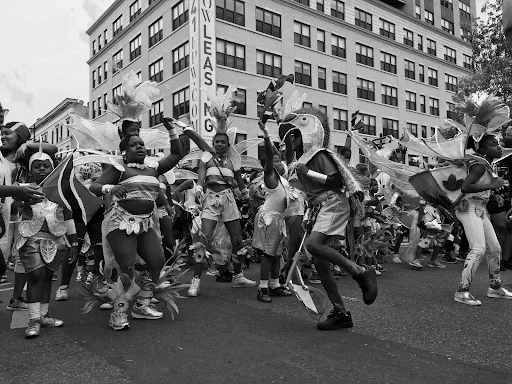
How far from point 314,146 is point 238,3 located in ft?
86.3

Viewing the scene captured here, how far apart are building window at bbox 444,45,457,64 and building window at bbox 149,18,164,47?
85.2 feet

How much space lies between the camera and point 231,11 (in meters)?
28.2

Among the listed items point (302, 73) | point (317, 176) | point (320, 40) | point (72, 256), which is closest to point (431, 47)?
point (320, 40)

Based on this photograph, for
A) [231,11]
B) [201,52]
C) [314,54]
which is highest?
[231,11]

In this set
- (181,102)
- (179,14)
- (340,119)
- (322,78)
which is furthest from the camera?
(340,119)

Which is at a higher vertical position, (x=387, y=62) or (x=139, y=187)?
(x=387, y=62)

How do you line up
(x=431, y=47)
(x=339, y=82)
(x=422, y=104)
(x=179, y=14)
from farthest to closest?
(x=431, y=47)
(x=422, y=104)
(x=339, y=82)
(x=179, y=14)

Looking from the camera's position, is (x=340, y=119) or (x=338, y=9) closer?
(x=340, y=119)

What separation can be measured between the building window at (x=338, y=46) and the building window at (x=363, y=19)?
2.53m

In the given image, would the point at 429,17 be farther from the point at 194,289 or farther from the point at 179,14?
the point at 194,289

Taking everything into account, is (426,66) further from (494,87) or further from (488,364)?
(488,364)

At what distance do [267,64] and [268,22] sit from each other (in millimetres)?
2742

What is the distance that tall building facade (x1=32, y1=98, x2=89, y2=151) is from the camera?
46.9 metres

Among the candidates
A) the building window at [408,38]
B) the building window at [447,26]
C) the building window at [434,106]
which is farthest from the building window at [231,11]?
the building window at [447,26]
